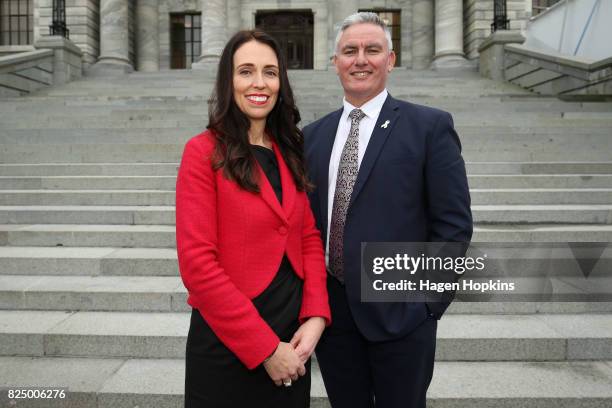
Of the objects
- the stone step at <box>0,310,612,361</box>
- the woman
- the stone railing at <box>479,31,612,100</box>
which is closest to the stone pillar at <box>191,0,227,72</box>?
the stone railing at <box>479,31,612,100</box>

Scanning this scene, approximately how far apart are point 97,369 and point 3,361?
0.80m

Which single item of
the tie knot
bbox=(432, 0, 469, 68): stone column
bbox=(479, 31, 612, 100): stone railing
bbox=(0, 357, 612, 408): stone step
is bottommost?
bbox=(0, 357, 612, 408): stone step

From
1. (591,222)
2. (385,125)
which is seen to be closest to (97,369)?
(385,125)

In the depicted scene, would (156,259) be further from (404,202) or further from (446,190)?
(446,190)

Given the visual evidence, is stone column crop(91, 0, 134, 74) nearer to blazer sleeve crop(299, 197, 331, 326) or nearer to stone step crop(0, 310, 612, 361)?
stone step crop(0, 310, 612, 361)

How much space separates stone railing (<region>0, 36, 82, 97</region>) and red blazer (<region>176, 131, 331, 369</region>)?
15145 millimetres

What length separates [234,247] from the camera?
1686 mm

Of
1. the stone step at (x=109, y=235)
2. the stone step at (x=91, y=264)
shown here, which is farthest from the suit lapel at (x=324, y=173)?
the stone step at (x=109, y=235)

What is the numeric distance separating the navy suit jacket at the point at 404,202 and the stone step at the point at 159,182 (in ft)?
15.9

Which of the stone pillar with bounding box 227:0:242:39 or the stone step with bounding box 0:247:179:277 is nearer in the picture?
the stone step with bounding box 0:247:179:277

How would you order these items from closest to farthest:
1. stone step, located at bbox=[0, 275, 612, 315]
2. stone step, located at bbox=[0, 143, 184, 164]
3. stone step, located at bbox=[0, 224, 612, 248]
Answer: stone step, located at bbox=[0, 275, 612, 315] < stone step, located at bbox=[0, 224, 612, 248] < stone step, located at bbox=[0, 143, 184, 164]

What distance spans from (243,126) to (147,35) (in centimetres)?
2322

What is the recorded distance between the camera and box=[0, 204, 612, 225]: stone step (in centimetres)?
532

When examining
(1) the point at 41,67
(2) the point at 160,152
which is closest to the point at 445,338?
(2) the point at 160,152
